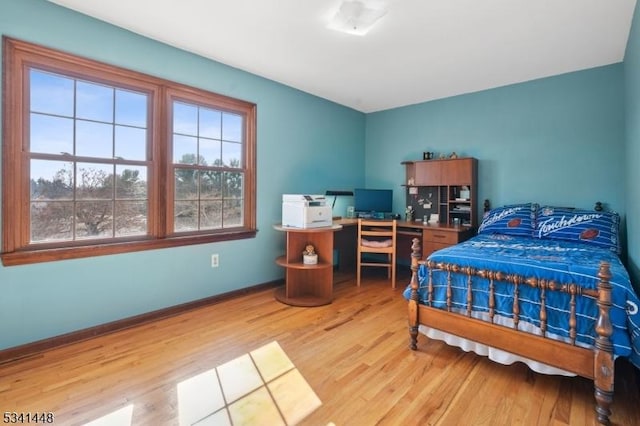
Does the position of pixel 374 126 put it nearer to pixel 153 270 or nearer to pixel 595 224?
pixel 595 224

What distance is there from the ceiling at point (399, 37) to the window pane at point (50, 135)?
2.88ft

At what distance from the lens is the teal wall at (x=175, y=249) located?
218 cm

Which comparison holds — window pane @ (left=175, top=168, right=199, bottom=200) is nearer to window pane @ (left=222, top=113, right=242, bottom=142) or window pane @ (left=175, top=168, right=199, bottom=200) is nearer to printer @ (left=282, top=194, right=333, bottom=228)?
window pane @ (left=222, top=113, right=242, bottom=142)

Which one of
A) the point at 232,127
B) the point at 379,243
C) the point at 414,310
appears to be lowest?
the point at 414,310

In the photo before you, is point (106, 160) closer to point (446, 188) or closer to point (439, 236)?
point (439, 236)

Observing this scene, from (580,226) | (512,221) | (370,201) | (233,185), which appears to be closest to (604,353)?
(580,226)

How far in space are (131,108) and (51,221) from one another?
113 centimetres

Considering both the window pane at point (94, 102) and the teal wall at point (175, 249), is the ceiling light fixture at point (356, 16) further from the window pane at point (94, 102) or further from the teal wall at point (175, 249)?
the window pane at point (94, 102)

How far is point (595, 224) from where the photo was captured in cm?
294

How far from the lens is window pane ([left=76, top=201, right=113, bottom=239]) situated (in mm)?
2463

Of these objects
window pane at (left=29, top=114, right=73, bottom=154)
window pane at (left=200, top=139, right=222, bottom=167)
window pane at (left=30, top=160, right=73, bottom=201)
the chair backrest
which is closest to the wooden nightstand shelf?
the chair backrest

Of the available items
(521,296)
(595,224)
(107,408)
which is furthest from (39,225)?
(595,224)

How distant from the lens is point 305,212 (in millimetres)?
3213

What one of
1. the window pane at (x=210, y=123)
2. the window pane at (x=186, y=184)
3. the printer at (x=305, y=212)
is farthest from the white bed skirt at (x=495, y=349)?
the window pane at (x=210, y=123)
